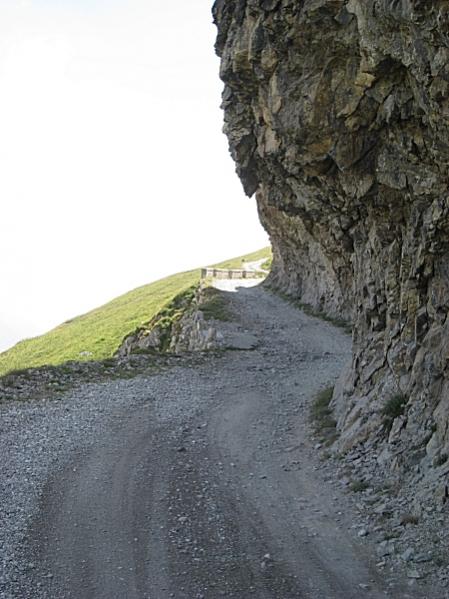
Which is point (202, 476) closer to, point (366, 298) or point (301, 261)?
point (366, 298)

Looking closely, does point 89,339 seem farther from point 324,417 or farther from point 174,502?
point 174,502

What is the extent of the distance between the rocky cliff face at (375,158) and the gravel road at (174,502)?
118 inches

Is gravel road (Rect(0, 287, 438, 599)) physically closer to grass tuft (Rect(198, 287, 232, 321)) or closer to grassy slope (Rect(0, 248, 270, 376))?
grass tuft (Rect(198, 287, 232, 321))

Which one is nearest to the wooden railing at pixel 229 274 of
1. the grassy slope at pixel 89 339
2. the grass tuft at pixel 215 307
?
the grassy slope at pixel 89 339

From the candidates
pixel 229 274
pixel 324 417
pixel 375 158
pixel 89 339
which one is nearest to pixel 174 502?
pixel 324 417

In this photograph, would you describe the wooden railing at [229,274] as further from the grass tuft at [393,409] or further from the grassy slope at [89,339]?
the grass tuft at [393,409]

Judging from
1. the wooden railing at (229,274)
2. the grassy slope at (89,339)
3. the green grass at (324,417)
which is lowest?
the green grass at (324,417)

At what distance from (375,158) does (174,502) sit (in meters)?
13.5

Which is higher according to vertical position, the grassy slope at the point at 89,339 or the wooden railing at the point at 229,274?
the wooden railing at the point at 229,274

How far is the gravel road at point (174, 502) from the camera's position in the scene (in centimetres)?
1305

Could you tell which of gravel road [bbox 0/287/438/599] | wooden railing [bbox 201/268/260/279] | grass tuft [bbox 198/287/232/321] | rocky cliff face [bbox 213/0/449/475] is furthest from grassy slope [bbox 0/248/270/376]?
rocky cliff face [bbox 213/0/449/475]

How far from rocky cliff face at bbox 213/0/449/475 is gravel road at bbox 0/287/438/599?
300cm

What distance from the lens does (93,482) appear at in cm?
1897

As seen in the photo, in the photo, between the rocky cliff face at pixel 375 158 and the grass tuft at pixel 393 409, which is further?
the grass tuft at pixel 393 409
